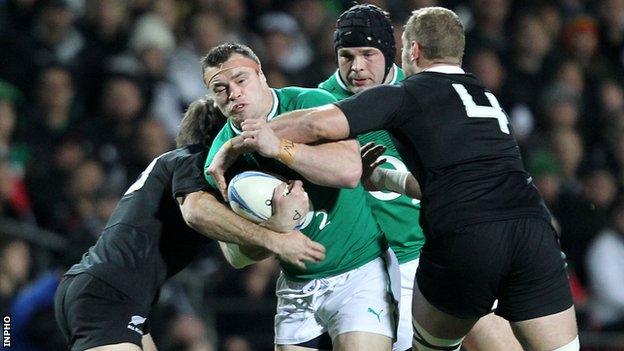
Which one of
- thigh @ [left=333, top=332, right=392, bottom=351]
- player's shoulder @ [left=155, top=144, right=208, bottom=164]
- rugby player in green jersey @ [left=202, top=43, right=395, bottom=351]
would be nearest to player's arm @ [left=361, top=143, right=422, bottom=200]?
rugby player in green jersey @ [left=202, top=43, right=395, bottom=351]

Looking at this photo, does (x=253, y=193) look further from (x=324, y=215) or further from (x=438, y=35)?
(x=438, y=35)

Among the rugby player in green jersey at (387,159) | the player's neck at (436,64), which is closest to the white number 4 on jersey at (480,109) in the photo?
the player's neck at (436,64)

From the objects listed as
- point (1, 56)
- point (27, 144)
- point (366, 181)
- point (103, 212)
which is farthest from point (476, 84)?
point (1, 56)

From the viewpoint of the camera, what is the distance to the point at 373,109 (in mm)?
5156

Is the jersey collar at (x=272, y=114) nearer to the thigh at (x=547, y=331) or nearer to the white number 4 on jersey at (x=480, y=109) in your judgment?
the white number 4 on jersey at (x=480, y=109)

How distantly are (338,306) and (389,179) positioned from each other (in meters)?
0.67

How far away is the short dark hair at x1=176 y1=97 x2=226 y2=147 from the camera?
6031mm

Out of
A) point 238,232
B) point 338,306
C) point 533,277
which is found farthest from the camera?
point 338,306

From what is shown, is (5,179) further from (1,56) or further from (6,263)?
(1,56)

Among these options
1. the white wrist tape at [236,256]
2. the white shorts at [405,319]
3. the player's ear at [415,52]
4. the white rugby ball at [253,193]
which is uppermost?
the player's ear at [415,52]

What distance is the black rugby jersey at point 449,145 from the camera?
17.0 feet

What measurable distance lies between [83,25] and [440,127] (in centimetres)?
562

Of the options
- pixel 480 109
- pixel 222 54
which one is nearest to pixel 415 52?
pixel 480 109

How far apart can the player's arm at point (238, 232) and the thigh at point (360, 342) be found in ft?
1.27
